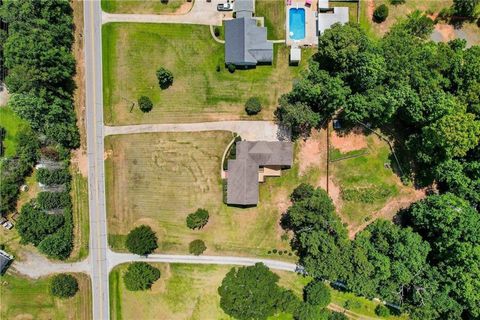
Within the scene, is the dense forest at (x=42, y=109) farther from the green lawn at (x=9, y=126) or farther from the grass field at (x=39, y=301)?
the grass field at (x=39, y=301)

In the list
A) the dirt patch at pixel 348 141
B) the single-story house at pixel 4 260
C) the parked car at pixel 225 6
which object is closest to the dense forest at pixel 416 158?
the dirt patch at pixel 348 141

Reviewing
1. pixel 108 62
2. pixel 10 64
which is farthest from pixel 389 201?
pixel 10 64

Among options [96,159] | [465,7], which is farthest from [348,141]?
[96,159]

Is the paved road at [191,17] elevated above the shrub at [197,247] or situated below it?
above

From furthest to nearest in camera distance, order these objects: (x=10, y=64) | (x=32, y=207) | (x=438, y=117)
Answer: (x=32, y=207) → (x=10, y=64) → (x=438, y=117)

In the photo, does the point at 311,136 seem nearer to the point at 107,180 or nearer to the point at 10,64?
the point at 107,180

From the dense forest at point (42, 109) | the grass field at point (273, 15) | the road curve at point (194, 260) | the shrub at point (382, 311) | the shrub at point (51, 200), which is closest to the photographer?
the dense forest at point (42, 109)

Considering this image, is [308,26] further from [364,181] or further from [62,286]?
[62,286]

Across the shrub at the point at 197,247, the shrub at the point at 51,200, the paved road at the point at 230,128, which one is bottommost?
the shrub at the point at 197,247
